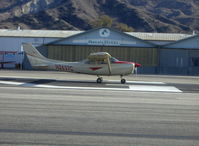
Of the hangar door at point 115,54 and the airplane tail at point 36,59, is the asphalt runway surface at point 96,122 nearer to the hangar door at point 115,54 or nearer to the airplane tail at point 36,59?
the airplane tail at point 36,59

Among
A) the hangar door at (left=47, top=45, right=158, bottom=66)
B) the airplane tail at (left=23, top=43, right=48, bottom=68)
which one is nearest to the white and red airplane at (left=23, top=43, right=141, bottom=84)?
the airplane tail at (left=23, top=43, right=48, bottom=68)

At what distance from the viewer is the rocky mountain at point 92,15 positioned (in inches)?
5979

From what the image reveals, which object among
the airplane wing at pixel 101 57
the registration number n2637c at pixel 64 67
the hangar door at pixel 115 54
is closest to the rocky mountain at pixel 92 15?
the hangar door at pixel 115 54

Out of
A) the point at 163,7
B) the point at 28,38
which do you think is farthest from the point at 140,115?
the point at 163,7

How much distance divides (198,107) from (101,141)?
264 inches

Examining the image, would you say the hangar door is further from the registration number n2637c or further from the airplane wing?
the airplane wing

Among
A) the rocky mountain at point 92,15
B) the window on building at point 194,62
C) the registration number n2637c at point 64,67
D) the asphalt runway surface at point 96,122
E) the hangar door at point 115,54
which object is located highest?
the rocky mountain at point 92,15

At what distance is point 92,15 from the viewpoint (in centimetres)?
16550

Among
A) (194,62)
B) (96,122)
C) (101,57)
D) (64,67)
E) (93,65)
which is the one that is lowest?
(96,122)

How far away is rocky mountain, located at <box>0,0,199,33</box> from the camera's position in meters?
152

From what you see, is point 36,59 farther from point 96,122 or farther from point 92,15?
point 92,15

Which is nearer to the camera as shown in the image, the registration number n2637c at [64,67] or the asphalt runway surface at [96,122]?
the asphalt runway surface at [96,122]

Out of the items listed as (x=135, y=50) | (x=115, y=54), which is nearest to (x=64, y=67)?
(x=115, y=54)

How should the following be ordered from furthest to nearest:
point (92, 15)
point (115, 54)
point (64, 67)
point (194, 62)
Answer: point (92, 15), point (115, 54), point (194, 62), point (64, 67)
